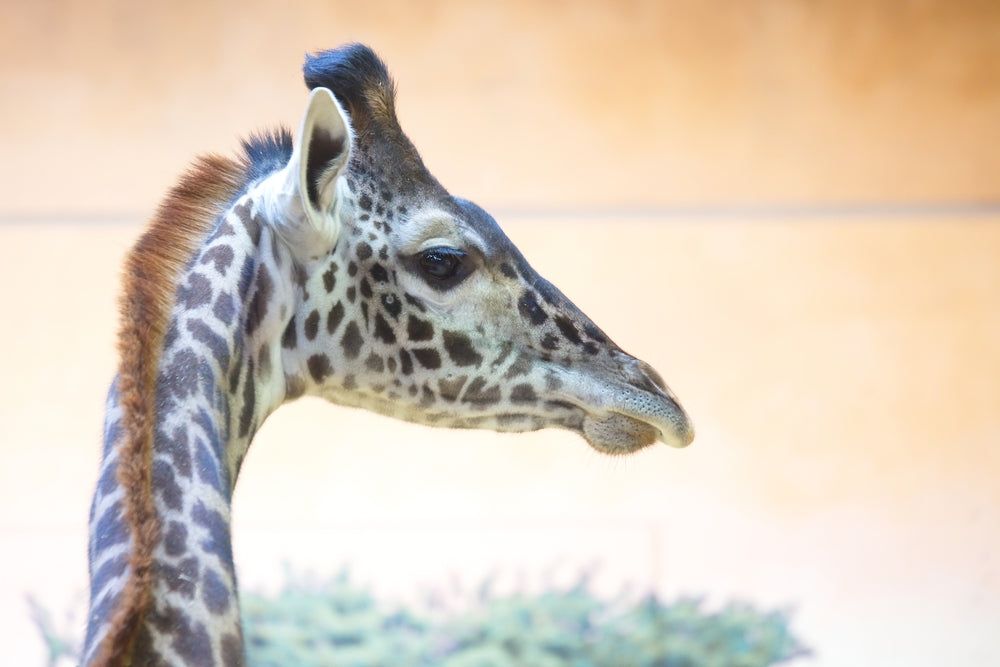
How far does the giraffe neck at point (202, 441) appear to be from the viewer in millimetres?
1093

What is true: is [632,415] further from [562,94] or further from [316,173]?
[562,94]

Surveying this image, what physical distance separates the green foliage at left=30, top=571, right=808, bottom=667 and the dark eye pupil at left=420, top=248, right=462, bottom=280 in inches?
103

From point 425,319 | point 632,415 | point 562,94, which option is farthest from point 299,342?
point 562,94

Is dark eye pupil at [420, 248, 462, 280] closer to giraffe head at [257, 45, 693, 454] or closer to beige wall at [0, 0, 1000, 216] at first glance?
giraffe head at [257, 45, 693, 454]

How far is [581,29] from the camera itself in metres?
4.24

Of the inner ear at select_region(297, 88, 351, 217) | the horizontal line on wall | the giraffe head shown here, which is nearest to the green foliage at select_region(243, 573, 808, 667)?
the horizontal line on wall

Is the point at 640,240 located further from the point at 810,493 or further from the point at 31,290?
the point at 31,290

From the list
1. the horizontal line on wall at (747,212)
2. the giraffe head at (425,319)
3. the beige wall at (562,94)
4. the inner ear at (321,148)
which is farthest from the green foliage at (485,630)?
the inner ear at (321,148)

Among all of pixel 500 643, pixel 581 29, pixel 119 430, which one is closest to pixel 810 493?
pixel 500 643

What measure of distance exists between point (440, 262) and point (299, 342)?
204mm

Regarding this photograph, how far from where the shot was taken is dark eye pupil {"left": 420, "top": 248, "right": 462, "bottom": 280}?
142cm

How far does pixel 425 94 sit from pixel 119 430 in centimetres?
318

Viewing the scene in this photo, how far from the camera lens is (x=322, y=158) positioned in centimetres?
127

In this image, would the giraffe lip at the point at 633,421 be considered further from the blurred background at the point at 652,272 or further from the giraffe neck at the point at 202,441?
the blurred background at the point at 652,272
